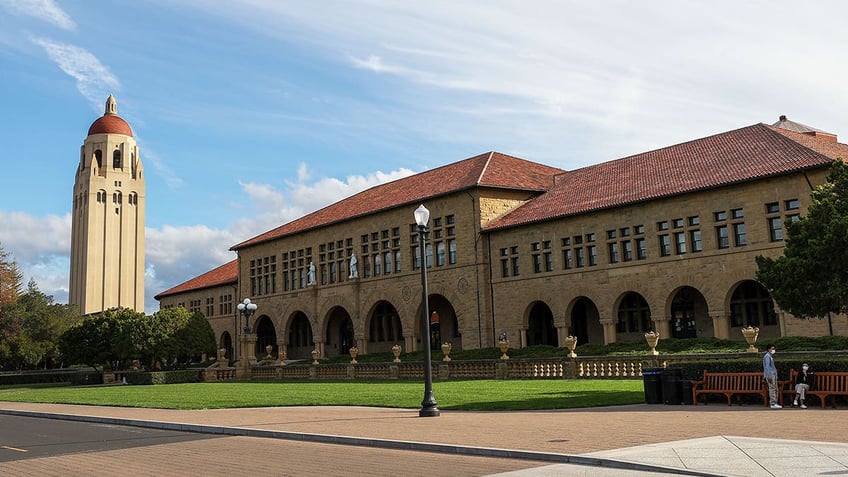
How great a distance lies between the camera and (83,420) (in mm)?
21703

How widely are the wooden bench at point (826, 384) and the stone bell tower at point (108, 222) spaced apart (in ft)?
354

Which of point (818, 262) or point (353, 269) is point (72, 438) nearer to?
point (818, 262)

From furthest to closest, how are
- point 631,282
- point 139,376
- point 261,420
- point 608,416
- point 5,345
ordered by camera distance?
point 5,345 < point 139,376 < point 631,282 < point 261,420 < point 608,416

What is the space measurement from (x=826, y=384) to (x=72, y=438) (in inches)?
645

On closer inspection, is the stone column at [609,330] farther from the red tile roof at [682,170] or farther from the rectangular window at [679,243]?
the red tile roof at [682,170]

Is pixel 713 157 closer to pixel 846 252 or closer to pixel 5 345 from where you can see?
pixel 846 252

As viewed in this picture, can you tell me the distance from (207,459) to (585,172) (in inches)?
1613

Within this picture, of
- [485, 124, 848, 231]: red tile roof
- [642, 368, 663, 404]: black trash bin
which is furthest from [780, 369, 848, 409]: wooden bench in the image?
[485, 124, 848, 231]: red tile roof

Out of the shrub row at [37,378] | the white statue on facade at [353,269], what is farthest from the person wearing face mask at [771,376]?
the shrub row at [37,378]

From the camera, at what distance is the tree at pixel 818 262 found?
21.9 meters

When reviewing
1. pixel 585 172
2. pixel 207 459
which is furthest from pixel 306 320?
pixel 207 459

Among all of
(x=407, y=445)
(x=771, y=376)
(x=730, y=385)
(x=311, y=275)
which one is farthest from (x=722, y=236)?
(x=311, y=275)

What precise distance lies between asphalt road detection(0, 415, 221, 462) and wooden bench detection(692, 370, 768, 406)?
38.8 feet

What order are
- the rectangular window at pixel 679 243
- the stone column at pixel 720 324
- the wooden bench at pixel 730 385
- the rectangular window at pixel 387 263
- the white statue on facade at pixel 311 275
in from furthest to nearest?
the white statue on facade at pixel 311 275
the rectangular window at pixel 387 263
the rectangular window at pixel 679 243
the stone column at pixel 720 324
the wooden bench at pixel 730 385
